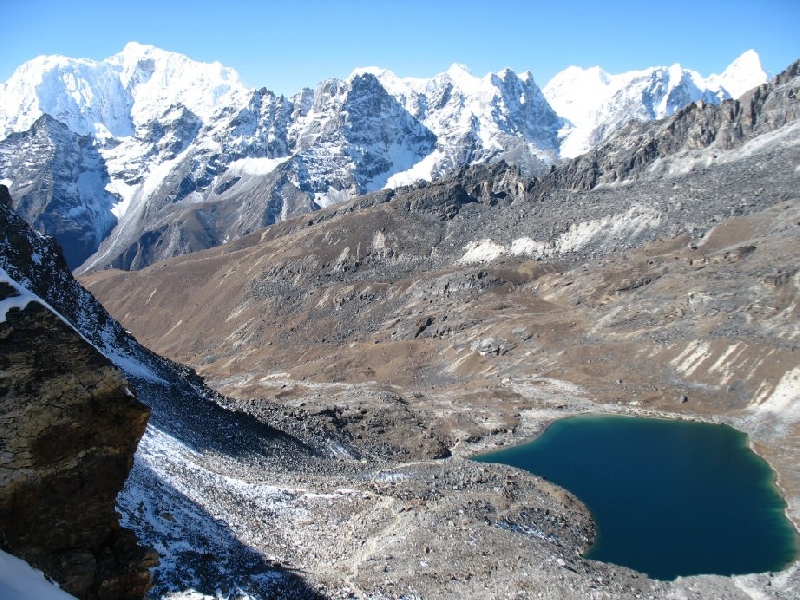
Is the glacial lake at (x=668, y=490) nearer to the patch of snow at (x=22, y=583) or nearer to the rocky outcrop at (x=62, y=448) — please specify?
the rocky outcrop at (x=62, y=448)

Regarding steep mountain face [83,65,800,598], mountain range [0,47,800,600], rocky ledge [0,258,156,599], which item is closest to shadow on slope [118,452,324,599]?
mountain range [0,47,800,600]

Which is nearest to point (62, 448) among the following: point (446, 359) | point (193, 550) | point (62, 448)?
point (62, 448)

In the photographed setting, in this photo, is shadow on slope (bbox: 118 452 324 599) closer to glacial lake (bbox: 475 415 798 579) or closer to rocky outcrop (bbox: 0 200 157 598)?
rocky outcrop (bbox: 0 200 157 598)

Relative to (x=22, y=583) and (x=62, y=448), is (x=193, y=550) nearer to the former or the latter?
(x=62, y=448)

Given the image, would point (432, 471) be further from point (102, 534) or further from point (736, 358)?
point (736, 358)

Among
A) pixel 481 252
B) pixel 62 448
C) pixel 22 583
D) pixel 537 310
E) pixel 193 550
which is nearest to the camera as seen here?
pixel 22 583

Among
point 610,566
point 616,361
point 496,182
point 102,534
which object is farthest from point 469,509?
point 496,182

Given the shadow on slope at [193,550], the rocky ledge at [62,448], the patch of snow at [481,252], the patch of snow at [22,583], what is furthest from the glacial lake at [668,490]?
the patch of snow at [481,252]
